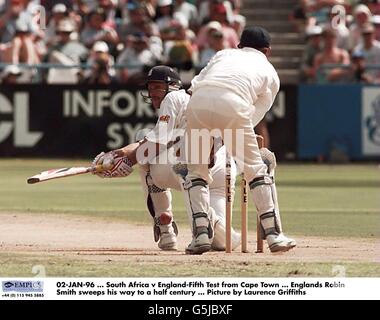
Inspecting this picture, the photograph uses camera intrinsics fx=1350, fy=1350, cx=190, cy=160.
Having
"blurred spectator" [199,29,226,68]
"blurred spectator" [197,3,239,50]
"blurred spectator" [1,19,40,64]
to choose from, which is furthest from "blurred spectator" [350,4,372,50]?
"blurred spectator" [1,19,40,64]

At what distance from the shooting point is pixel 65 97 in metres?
25.1

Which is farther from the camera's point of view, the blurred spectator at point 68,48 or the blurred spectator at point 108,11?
the blurred spectator at point 108,11

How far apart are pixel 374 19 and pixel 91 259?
51.7 feet

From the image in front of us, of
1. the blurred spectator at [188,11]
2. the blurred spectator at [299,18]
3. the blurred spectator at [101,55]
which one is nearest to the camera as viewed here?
the blurred spectator at [101,55]

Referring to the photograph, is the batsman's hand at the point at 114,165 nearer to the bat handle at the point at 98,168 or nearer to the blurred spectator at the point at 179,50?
the bat handle at the point at 98,168

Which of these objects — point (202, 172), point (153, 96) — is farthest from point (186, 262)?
point (153, 96)

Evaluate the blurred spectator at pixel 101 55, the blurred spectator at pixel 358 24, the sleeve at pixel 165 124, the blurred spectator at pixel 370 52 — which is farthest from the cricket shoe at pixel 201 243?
the blurred spectator at pixel 358 24

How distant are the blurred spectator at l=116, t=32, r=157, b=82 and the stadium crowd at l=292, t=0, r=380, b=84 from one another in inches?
118

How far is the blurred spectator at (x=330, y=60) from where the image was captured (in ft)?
81.6

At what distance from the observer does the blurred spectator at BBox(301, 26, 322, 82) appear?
25.2 m

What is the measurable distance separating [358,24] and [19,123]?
6631mm

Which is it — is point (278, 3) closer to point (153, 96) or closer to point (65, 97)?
point (65, 97)

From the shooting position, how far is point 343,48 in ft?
83.7

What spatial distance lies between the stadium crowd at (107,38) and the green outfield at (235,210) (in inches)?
73.0
